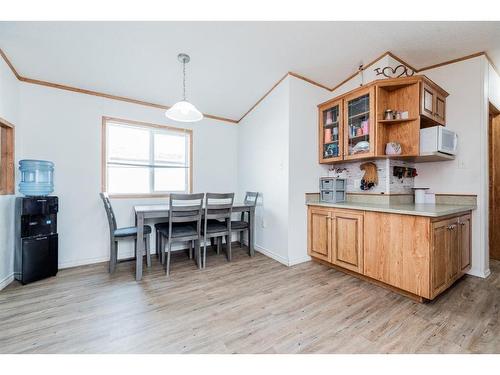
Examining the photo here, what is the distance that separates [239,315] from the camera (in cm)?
179

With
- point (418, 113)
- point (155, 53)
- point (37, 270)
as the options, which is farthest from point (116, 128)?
point (418, 113)

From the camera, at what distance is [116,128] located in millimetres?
3191

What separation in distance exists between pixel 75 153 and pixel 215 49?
2.26 metres

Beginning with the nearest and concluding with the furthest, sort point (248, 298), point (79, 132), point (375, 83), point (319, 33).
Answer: point (248, 298) → point (319, 33) → point (375, 83) → point (79, 132)

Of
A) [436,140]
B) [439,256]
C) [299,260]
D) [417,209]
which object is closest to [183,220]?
[299,260]

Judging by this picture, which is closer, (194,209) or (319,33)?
(319,33)

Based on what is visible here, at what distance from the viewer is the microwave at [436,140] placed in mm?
2260

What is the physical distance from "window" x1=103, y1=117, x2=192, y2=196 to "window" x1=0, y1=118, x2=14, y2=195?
2.88 feet

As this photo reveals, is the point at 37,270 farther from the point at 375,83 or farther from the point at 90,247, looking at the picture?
the point at 375,83

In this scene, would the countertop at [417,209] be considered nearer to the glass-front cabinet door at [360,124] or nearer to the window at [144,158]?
the glass-front cabinet door at [360,124]

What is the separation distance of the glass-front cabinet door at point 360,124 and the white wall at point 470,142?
1084mm

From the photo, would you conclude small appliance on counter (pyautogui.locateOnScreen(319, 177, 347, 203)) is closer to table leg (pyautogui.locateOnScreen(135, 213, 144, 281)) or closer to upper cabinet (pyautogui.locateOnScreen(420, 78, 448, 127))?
upper cabinet (pyautogui.locateOnScreen(420, 78, 448, 127))
